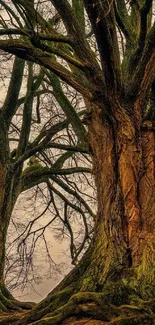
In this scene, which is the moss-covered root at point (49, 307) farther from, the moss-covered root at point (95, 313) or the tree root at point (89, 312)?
the moss-covered root at point (95, 313)

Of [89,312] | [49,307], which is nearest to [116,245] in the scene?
[89,312]

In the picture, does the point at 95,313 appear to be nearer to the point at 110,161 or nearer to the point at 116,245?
the point at 116,245

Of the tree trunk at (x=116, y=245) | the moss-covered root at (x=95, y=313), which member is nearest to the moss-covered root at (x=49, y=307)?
the tree trunk at (x=116, y=245)

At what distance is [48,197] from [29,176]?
2.51 m

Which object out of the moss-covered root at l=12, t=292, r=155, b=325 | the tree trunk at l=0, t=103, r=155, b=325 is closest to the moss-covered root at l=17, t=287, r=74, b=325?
the tree trunk at l=0, t=103, r=155, b=325

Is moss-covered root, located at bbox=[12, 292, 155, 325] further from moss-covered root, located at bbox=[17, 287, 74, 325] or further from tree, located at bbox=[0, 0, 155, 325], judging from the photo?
moss-covered root, located at bbox=[17, 287, 74, 325]

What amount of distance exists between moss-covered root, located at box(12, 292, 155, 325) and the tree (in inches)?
0.4

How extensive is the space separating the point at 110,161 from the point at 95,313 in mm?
2011

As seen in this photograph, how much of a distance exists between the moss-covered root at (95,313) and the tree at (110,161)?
0.01 metres

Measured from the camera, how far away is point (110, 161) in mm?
5848

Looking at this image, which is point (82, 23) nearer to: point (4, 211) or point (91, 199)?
point (4, 211)

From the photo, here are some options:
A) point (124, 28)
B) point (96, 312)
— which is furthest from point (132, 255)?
point (124, 28)

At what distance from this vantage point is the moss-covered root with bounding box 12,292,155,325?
4.28 meters

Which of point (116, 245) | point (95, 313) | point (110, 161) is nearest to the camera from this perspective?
point (95, 313)
